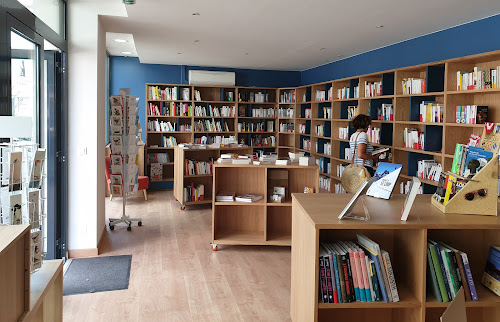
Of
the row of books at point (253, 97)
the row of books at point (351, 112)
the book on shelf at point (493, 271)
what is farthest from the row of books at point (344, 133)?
the book on shelf at point (493, 271)

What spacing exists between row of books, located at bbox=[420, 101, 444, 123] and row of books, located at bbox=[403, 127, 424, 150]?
21cm

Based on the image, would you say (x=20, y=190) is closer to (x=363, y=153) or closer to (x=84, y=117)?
(x=84, y=117)

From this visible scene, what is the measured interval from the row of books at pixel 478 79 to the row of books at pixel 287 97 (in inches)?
225

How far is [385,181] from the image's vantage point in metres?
3.04

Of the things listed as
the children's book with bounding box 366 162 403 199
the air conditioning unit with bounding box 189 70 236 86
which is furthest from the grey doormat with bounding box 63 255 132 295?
the air conditioning unit with bounding box 189 70 236 86

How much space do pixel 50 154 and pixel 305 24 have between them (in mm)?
3515

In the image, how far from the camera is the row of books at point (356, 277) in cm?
236

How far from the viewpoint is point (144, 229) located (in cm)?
634

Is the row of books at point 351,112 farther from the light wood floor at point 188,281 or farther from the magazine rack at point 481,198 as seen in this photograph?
the magazine rack at point 481,198

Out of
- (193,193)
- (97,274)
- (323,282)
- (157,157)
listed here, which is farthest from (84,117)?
(157,157)

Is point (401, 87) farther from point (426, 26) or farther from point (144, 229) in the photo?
point (144, 229)

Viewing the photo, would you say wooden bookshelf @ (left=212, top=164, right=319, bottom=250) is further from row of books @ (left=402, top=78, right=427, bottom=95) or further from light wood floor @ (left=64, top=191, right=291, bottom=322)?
row of books @ (left=402, top=78, right=427, bottom=95)

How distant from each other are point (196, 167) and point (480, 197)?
18.7 feet

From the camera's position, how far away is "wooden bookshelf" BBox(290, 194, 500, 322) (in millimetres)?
2320
